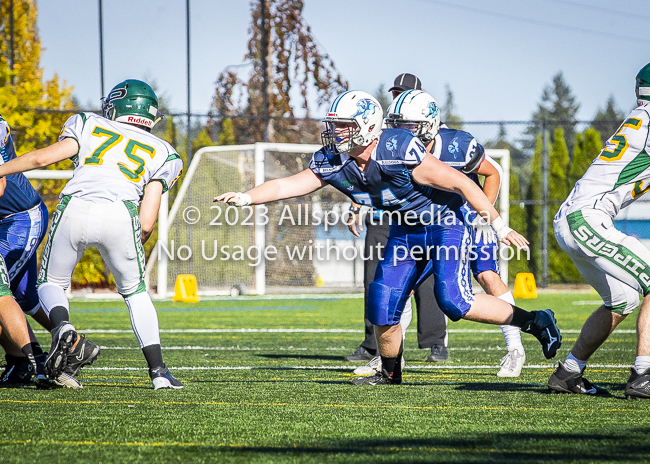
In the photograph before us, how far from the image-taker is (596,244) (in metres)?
4.42

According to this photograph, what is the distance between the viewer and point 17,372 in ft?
17.2

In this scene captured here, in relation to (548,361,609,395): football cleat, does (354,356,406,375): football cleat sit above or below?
below

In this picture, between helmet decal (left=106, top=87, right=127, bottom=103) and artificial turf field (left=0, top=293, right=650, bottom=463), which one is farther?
helmet decal (left=106, top=87, right=127, bottom=103)

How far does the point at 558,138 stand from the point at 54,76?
1364cm

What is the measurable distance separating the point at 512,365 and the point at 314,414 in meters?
2.20

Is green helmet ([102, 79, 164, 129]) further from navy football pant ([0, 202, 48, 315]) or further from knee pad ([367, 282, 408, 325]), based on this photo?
knee pad ([367, 282, 408, 325])

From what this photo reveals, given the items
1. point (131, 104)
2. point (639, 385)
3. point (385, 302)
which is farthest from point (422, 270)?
point (131, 104)

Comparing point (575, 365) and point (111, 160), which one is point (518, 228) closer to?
point (575, 365)

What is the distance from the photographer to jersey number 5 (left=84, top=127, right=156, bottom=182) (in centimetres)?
469

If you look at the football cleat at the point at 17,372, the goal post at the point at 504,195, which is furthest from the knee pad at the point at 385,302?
the goal post at the point at 504,195

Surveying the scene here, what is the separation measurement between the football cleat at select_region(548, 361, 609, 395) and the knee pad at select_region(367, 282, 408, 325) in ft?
3.29

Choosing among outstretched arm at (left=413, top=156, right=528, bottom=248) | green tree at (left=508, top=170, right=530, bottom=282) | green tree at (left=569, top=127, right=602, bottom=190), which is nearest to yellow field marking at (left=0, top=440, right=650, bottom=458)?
outstretched arm at (left=413, top=156, right=528, bottom=248)

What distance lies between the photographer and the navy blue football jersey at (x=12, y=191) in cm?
515

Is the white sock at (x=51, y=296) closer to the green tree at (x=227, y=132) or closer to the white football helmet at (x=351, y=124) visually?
the white football helmet at (x=351, y=124)
